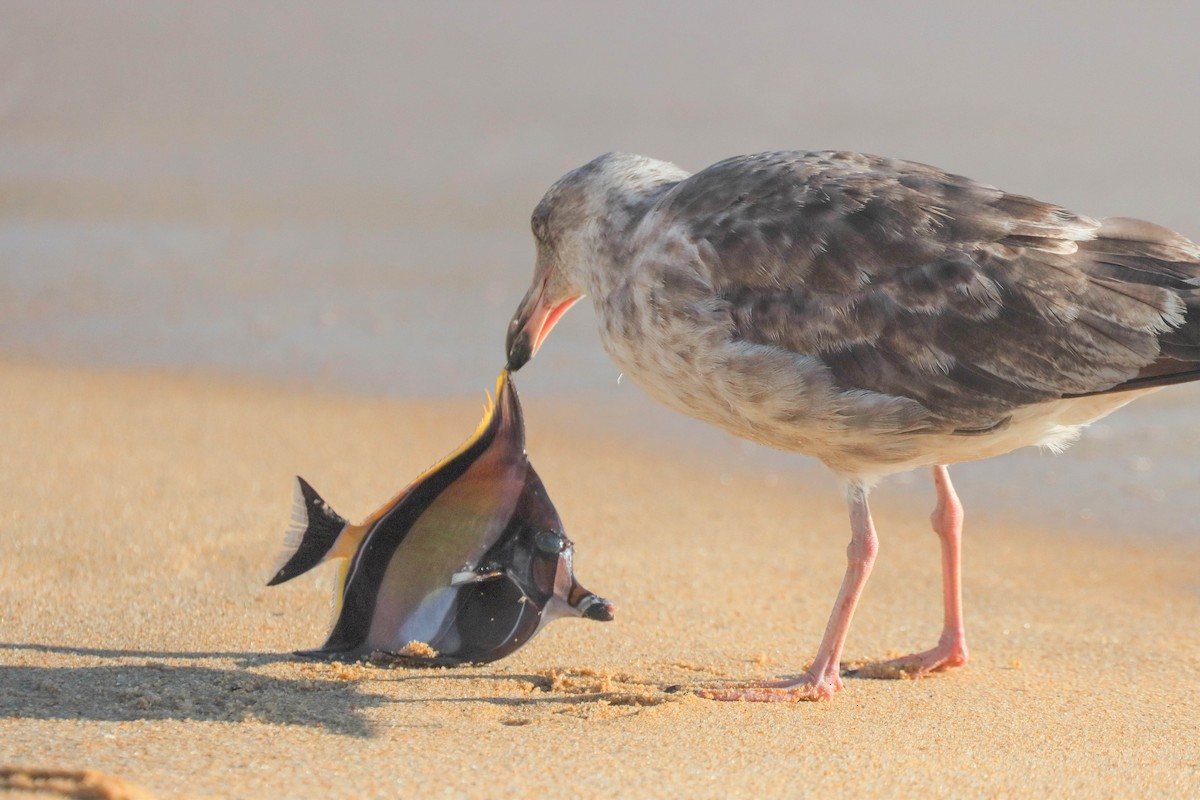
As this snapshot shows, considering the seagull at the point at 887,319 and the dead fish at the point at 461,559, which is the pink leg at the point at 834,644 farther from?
the dead fish at the point at 461,559

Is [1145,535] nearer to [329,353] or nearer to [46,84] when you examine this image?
[329,353]

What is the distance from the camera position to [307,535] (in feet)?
13.6

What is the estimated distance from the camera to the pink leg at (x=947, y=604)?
15.1ft

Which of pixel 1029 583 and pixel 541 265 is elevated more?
pixel 541 265

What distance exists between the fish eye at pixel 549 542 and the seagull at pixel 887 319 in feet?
2.04

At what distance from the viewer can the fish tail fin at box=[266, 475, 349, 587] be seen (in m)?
4.11

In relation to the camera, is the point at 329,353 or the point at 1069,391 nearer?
the point at 1069,391

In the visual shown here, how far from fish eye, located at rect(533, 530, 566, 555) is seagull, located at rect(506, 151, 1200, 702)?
24.5 inches

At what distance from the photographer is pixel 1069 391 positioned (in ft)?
13.4

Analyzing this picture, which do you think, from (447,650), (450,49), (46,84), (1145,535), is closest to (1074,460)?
(1145,535)

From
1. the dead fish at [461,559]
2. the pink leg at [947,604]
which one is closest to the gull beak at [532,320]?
the dead fish at [461,559]

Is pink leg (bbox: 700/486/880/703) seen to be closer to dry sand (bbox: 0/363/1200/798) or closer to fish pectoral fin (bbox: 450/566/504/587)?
dry sand (bbox: 0/363/1200/798)

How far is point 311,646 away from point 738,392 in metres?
1.55

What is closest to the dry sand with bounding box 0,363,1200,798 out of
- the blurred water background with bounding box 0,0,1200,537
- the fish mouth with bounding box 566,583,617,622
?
the fish mouth with bounding box 566,583,617,622
